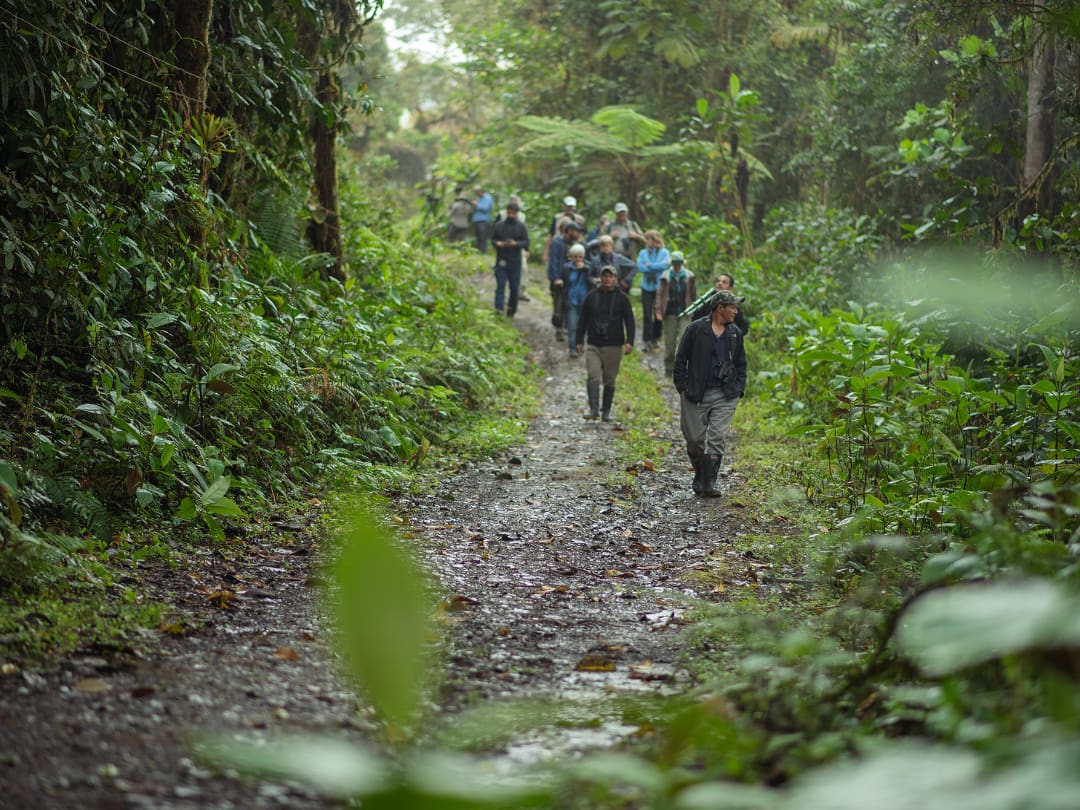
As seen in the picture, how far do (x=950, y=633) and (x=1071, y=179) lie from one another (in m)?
10.5

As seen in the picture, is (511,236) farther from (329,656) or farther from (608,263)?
(329,656)

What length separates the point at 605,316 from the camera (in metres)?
13.2

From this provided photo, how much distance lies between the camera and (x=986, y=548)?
149 inches

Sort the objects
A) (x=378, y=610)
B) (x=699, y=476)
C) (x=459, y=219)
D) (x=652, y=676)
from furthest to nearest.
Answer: (x=459, y=219) → (x=699, y=476) → (x=652, y=676) → (x=378, y=610)

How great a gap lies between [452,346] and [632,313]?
2.56 m

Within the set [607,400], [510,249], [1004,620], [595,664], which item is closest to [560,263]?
[510,249]

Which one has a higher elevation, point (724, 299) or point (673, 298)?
point (673, 298)

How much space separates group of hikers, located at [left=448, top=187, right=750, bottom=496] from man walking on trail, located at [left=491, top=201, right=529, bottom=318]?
18 mm

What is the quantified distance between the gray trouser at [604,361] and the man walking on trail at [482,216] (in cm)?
1112

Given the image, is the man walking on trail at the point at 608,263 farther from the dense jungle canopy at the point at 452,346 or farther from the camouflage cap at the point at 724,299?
the camouflage cap at the point at 724,299

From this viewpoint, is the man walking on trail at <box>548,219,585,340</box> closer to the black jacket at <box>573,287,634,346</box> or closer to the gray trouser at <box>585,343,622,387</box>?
the black jacket at <box>573,287,634,346</box>

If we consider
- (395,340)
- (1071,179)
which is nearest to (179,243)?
(395,340)

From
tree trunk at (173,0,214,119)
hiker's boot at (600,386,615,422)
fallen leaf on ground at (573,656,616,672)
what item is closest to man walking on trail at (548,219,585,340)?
hiker's boot at (600,386,615,422)

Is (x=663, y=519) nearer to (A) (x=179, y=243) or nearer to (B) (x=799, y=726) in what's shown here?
(A) (x=179, y=243)
